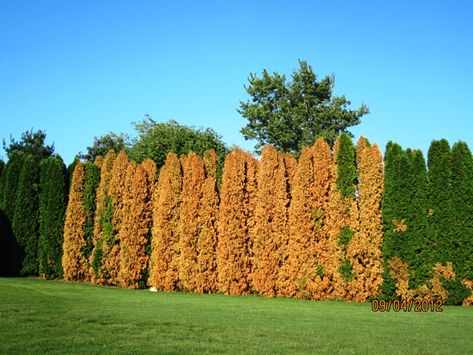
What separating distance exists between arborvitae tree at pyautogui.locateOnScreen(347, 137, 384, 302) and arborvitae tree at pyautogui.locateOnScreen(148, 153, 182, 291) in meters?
6.80

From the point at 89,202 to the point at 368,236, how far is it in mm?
11826

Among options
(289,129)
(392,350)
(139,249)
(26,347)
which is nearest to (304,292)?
(139,249)

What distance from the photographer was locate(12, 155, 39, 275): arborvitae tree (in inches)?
906

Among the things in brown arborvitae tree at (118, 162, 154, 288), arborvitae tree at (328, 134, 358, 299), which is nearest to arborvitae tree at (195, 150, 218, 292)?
brown arborvitae tree at (118, 162, 154, 288)

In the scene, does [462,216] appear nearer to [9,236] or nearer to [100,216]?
[100,216]

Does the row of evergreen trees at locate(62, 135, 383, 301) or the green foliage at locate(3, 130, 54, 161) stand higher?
the green foliage at locate(3, 130, 54, 161)

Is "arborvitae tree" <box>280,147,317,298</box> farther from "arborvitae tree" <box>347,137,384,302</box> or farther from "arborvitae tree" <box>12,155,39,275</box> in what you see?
"arborvitae tree" <box>12,155,39,275</box>

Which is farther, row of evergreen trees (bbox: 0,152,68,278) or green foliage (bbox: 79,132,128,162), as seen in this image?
green foliage (bbox: 79,132,128,162)

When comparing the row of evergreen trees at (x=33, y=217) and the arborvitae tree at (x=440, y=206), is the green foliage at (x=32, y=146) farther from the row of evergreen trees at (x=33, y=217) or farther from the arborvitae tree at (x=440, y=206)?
the arborvitae tree at (x=440, y=206)

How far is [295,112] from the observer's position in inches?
1665

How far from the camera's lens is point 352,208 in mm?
17172

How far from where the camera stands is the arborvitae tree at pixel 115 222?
821 inches

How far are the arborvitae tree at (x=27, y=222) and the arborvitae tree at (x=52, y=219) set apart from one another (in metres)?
0.49

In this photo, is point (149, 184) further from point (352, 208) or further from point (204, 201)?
point (352, 208)
